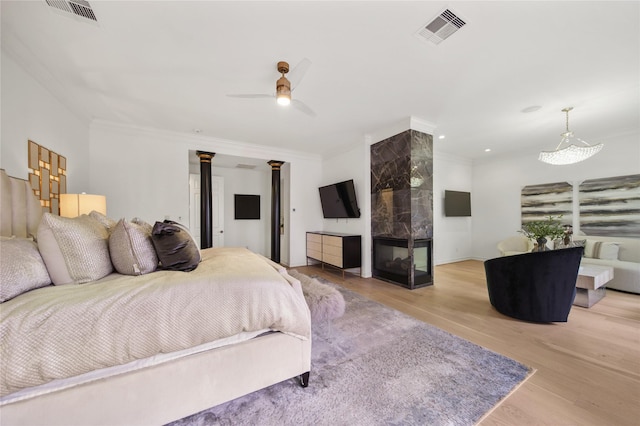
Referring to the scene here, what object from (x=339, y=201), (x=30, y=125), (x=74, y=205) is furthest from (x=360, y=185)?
(x=30, y=125)

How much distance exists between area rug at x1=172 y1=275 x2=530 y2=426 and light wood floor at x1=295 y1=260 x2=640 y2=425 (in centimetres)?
12

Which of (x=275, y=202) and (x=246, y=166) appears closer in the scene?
(x=275, y=202)

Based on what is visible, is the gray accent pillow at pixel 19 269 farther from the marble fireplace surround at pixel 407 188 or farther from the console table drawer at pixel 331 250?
the marble fireplace surround at pixel 407 188

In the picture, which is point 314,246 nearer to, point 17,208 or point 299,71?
point 299,71

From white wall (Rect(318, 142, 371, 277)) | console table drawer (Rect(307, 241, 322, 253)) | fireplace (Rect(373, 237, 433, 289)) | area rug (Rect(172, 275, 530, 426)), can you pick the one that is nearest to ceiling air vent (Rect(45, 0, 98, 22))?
area rug (Rect(172, 275, 530, 426))

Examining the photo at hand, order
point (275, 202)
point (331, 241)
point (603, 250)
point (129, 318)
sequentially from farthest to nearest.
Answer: point (275, 202), point (331, 241), point (603, 250), point (129, 318)

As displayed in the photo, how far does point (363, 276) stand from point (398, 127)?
2667 millimetres

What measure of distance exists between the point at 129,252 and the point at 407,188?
11.2ft

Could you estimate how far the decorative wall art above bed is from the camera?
7.07 ft

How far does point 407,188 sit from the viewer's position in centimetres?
361

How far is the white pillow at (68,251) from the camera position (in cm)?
125

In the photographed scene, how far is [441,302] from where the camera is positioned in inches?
119

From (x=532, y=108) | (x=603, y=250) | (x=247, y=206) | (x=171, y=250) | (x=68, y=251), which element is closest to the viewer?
(x=68, y=251)

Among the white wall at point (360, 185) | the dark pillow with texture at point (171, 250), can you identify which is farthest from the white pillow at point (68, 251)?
the white wall at point (360, 185)
